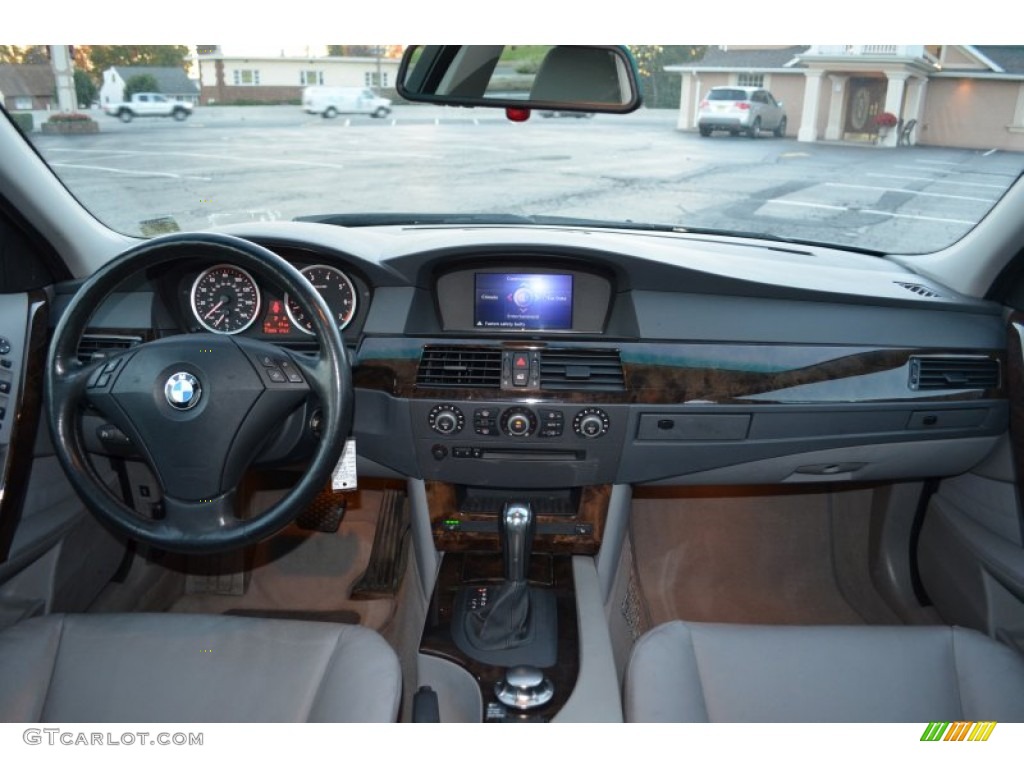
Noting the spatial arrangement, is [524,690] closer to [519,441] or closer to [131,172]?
[519,441]

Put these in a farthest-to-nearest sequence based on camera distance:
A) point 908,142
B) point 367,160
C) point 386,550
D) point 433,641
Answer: point 367,160, point 386,550, point 908,142, point 433,641

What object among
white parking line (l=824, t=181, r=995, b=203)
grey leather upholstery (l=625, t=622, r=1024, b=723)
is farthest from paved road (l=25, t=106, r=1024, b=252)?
grey leather upholstery (l=625, t=622, r=1024, b=723)

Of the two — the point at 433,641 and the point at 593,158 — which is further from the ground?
the point at 593,158

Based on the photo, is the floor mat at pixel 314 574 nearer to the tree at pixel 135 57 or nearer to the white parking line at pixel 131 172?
the white parking line at pixel 131 172

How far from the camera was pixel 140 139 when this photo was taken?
4.17m

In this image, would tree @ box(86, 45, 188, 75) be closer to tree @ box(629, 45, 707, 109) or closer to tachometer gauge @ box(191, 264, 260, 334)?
tachometer gauge @ box(191, 264, 260, 334)

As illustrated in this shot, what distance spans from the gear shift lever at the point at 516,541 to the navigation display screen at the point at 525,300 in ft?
1.88

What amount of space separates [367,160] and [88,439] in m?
3.04

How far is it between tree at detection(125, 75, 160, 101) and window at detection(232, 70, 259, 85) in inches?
11.6

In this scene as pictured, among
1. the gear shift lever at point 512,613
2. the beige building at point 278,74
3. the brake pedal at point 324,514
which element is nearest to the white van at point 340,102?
the beige building at point 278,74

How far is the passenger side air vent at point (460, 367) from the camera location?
2617 mm

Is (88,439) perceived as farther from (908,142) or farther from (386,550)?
(908,142)

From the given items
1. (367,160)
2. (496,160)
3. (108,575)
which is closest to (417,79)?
(108,575)

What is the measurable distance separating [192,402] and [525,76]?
43.2 inches
